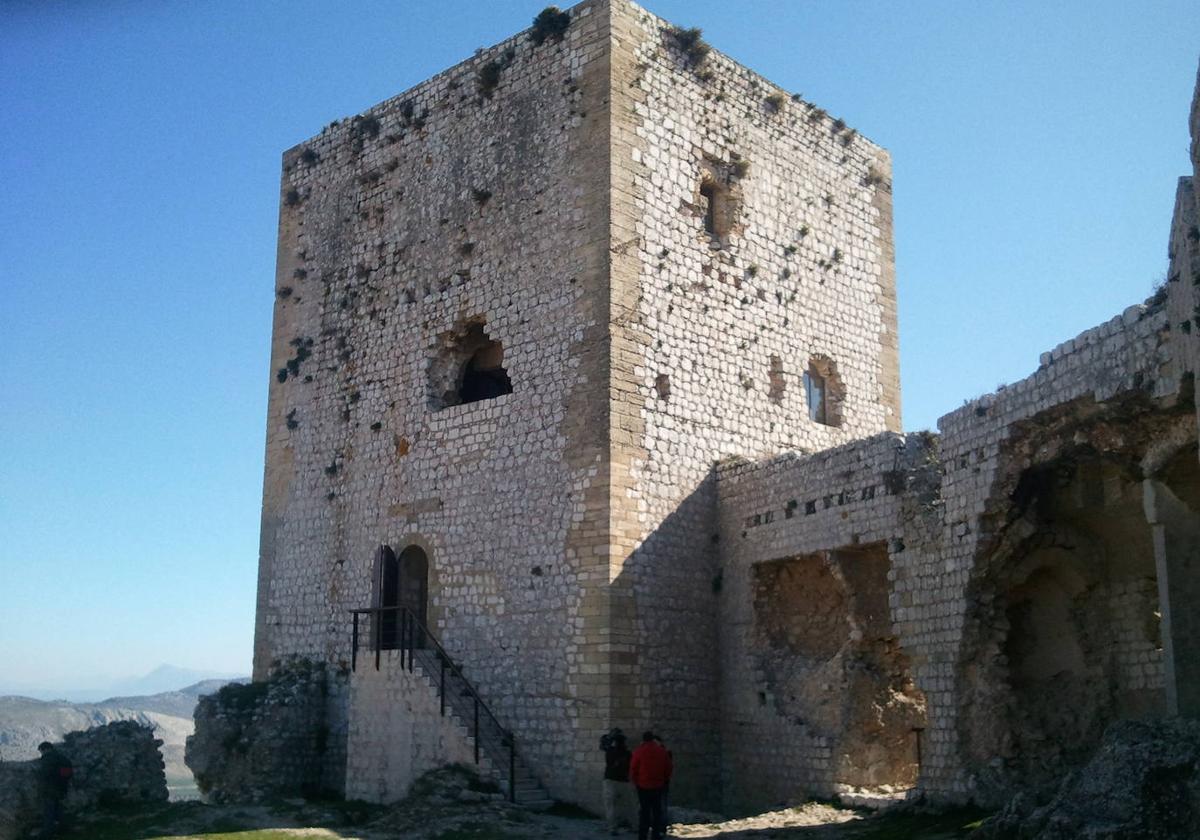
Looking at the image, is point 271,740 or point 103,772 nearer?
point 103,772

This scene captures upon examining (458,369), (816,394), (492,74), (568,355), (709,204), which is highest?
(492,74)

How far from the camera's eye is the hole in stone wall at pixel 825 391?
19328 mm

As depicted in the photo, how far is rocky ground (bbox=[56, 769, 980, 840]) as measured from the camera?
12.9 meters

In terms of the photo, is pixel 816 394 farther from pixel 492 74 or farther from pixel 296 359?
pixel 296 359

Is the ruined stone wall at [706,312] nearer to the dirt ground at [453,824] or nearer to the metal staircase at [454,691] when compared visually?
the metal staircase at [454,691]

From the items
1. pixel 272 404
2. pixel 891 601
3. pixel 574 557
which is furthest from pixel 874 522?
pixel 272 404

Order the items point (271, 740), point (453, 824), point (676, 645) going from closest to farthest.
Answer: point (453, 824), point (676, 645), point (271, 740)

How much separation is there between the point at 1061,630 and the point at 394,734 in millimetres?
8282

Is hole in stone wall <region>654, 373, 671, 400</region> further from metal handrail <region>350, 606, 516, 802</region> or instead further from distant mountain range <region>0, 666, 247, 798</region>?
distant mountain range <region>0, 666, 247, 798</region>

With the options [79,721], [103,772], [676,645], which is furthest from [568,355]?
[79,721]

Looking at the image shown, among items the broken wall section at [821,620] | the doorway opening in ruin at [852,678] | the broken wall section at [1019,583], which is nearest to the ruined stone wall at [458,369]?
the broken wall section at [821,620]

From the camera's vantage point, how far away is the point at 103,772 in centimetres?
1731

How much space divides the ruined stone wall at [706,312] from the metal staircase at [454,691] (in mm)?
1488

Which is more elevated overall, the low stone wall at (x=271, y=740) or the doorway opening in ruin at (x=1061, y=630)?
the doorway opening in ruin at (x=1061, y=630)
